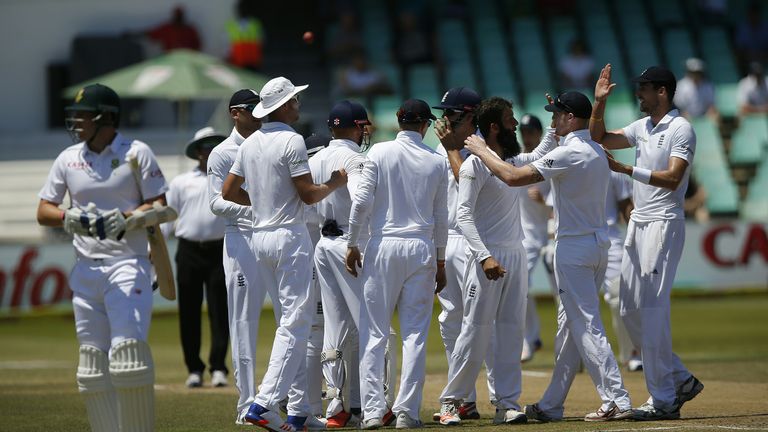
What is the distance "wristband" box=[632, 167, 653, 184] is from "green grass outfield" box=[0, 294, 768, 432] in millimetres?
1796

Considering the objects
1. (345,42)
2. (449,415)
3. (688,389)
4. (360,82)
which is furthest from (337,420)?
(345,42)

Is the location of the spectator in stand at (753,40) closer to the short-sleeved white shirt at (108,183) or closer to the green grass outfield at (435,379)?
the green grass outfield at (435,379)

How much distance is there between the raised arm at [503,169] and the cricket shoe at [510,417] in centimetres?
172

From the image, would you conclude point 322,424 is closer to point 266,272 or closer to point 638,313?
point 266,272

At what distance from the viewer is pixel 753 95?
27516mm

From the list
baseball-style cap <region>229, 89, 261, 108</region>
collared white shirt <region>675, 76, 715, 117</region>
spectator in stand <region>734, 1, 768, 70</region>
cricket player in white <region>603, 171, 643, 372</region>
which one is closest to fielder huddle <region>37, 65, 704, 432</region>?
baseball-style cap <region>229, 89, 261, 108</region>

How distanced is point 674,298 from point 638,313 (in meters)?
13.8

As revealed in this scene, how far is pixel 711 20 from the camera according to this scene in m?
31.9

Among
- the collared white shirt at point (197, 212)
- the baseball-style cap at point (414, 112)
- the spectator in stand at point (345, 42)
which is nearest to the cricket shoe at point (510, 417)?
the baseball-style cap at point (414, 112)

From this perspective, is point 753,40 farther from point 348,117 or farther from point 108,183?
point 108,183

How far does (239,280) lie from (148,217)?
208 centimetres

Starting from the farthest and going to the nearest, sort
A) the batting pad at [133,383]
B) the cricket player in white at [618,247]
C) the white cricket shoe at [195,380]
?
1. the cricket player in white at [618,247]
2. the white cricket shoe at [195,380]
3. the batting pad at [133,383]

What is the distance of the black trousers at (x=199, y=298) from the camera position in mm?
13781

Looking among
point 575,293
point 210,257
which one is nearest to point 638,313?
point 575,293
